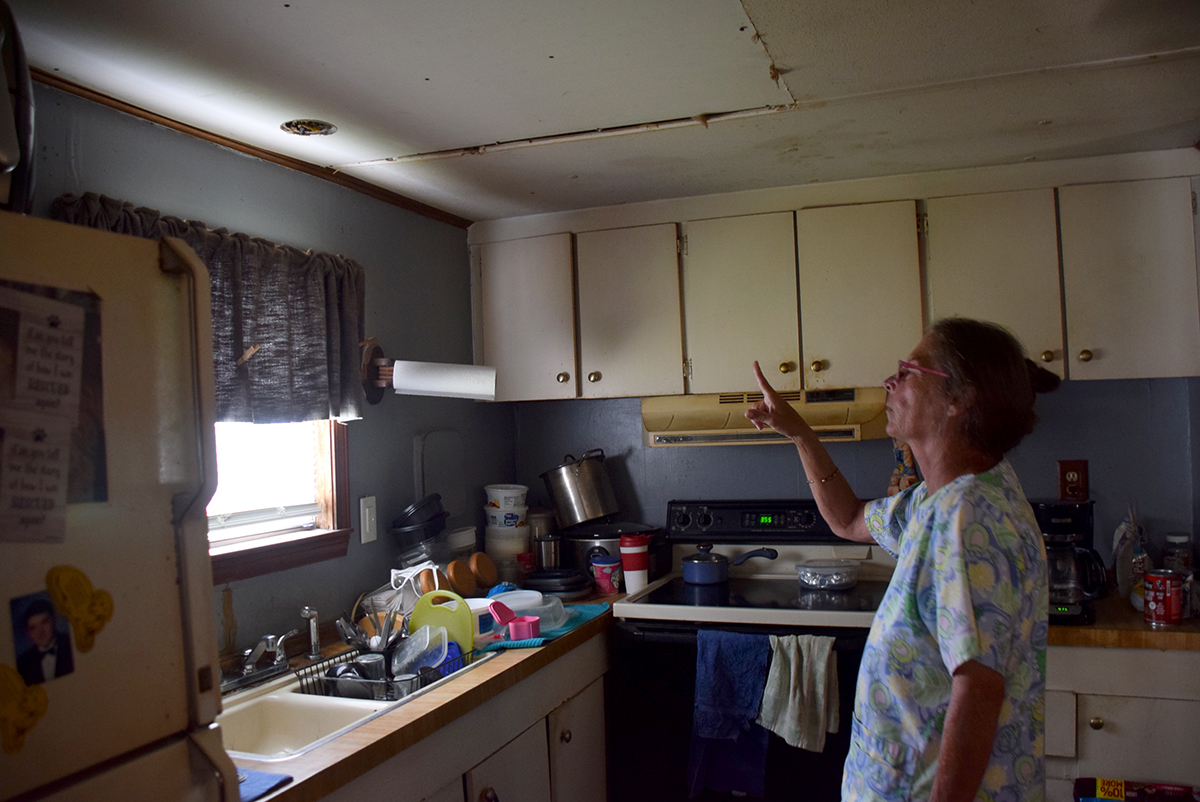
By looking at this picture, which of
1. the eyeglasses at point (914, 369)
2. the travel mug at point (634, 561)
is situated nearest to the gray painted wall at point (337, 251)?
the travel mug at point (634, 561)

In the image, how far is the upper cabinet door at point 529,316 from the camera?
3035 mm

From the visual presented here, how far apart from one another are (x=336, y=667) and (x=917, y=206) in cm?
222

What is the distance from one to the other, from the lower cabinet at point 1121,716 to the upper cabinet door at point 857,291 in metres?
1.00

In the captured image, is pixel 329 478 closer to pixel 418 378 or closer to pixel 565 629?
pixel 418 378

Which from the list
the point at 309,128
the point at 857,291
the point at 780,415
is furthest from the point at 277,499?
the point at 857,291

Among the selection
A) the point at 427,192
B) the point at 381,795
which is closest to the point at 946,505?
the point at 381,795

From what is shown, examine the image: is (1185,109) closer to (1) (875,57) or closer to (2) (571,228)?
(1) (875,57)

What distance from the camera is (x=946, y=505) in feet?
4.50

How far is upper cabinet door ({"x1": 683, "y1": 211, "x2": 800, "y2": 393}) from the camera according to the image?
110 inches

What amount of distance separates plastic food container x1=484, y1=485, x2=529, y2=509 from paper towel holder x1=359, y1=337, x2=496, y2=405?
0.58 m

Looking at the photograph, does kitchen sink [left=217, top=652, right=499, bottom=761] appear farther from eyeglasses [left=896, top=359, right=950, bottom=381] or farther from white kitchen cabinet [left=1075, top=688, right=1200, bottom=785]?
white kitchen cabinet [left=1075, top=688, right=1200, bottom=785]

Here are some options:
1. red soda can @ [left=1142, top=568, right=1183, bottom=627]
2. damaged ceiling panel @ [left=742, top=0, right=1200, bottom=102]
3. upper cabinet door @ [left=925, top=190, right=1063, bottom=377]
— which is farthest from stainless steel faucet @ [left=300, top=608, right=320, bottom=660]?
red soda can @ [left=1142, top=568, right=1183, bottom=627]

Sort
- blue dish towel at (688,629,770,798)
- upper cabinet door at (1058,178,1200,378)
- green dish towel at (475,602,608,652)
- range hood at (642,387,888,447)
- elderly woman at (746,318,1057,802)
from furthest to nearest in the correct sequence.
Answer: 1. range hood at (642,387,888,447)
2. upper cabinet door at (1058,178,1200,378)
3. blue dish towel at (688,629,770,798)
4. green dish towel at (475,602,608,652)
5. elderly woman at (746,318,1057,802)

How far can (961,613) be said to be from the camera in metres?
1.28
